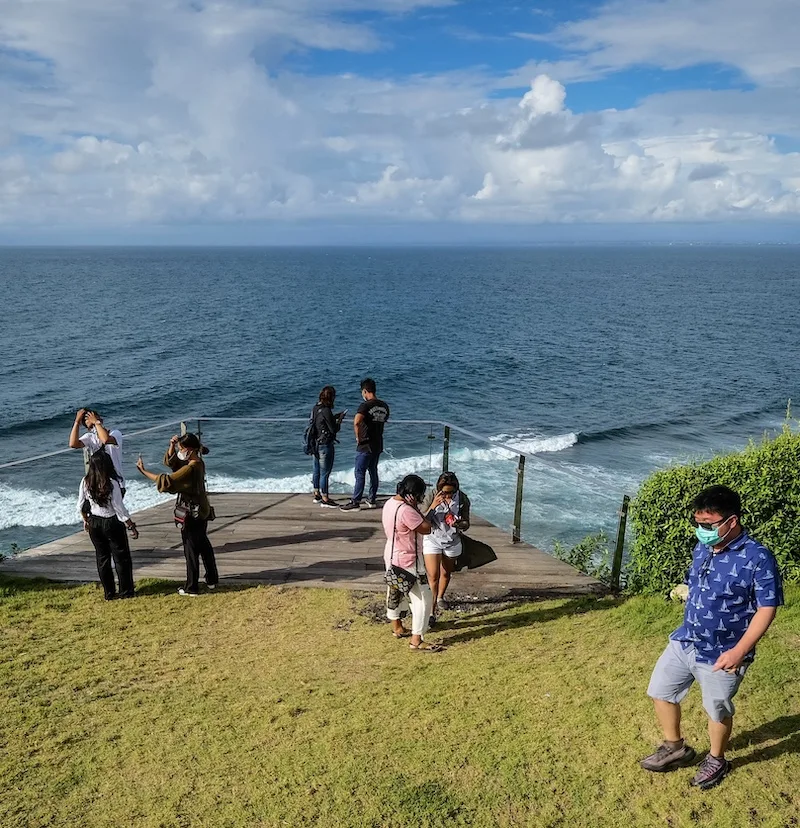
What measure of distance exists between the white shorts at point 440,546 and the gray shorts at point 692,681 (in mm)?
2619

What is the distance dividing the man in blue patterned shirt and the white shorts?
2.64 m

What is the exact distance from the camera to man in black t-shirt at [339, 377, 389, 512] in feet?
35.3

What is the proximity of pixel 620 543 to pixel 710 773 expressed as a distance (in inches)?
134

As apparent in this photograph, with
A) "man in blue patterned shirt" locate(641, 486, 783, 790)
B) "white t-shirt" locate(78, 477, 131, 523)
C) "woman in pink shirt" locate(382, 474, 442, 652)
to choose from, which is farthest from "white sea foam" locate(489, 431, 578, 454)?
"man in blue patterned shirt" locate(641, 486, 783, 790)

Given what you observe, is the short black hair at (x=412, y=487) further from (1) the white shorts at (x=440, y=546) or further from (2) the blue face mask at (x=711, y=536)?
(2) the blue face mask at (x=711, y=536)

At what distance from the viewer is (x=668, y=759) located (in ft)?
16.8

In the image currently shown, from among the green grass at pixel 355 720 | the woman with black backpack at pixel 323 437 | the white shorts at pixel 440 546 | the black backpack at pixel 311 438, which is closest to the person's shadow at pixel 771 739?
the green grass at pixel 355 720

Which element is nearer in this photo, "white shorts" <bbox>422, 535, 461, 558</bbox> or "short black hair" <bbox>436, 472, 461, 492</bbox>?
"short black hair" <bbox>436, 472, 461, 492</bbox>

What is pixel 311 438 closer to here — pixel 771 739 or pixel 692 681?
pixel 692 681

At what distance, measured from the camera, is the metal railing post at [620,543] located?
7.97m

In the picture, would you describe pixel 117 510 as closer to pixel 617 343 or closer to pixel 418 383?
pixel 418 383

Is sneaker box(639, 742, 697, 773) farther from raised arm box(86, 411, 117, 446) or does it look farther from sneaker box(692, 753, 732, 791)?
raised arm box(86, 411, 117, 446)

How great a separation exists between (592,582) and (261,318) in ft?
235

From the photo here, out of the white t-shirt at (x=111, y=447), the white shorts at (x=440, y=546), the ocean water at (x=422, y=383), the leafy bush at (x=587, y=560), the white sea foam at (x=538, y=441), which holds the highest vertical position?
the white t-shirt at (x=111, y=447)
